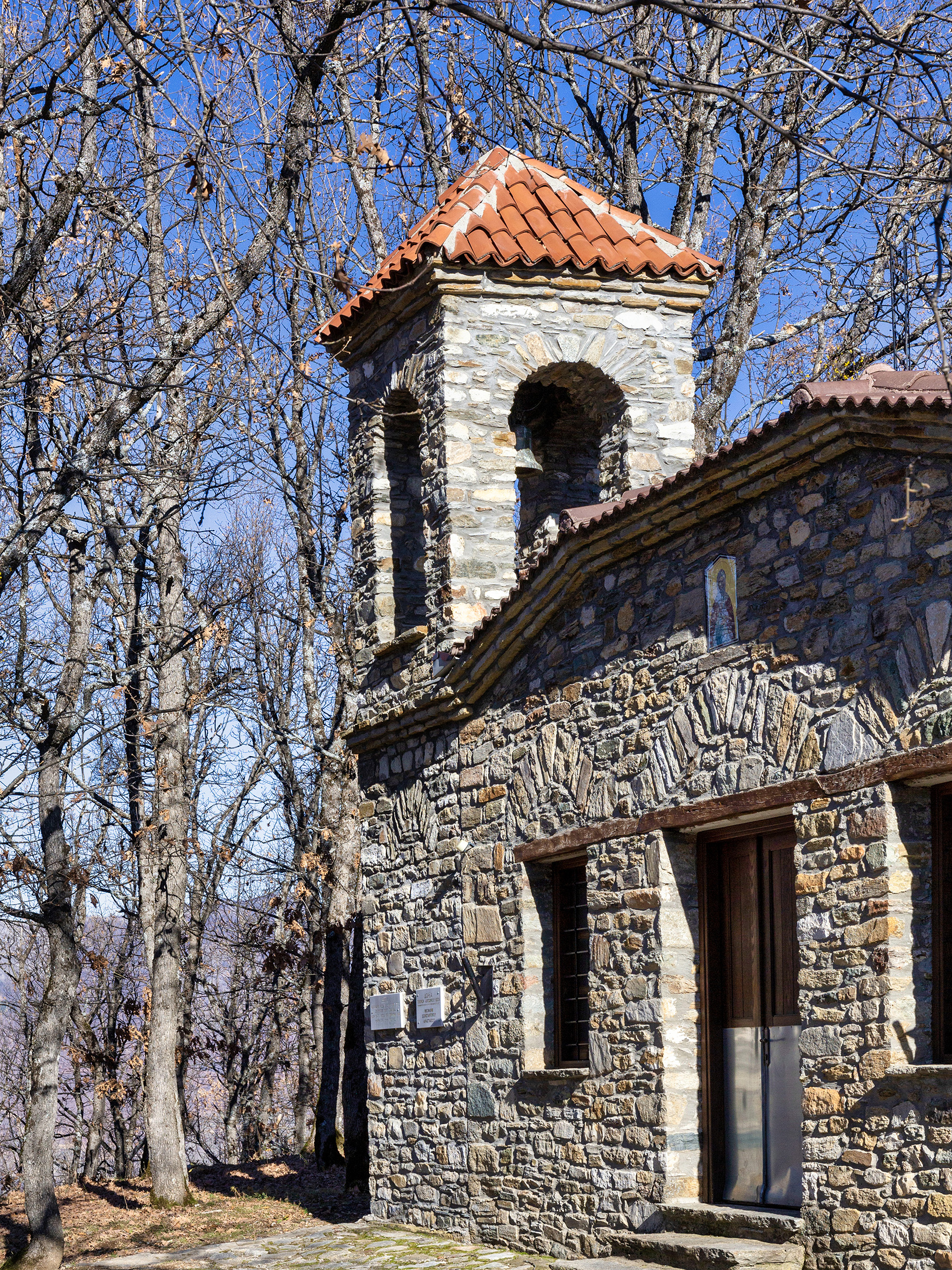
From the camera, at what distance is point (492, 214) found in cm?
1048

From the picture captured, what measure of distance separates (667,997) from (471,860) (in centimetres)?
241

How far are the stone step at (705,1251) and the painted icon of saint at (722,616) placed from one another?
9.29 feet

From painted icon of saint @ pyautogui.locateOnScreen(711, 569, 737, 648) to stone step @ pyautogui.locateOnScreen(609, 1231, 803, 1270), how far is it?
9.29ft

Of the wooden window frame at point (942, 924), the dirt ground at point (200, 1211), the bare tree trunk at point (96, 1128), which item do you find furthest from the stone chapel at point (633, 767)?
the bare tree trunk at point (96, 1128)

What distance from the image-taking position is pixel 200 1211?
13.4 metres

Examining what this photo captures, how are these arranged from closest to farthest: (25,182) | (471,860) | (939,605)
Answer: (939,605) < (25,182) < (471,860)

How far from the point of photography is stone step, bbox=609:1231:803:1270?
634 cm

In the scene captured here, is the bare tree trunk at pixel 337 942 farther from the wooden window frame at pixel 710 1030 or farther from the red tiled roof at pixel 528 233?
the wooden window frame at pixel 710 1030

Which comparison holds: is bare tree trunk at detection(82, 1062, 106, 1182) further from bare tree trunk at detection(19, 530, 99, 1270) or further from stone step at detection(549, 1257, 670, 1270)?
stone step at detection(549, 1257, 670, 1270)

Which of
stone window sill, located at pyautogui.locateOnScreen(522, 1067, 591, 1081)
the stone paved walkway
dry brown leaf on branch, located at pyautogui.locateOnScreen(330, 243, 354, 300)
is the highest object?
dry brown leaf on branch, located at pyautogui.locateOnScreen(330, 243, 354, 300)

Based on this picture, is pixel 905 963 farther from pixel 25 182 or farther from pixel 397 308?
pixel 397 308

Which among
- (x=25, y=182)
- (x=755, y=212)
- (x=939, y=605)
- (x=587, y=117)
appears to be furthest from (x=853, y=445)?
(x=587, y=117)

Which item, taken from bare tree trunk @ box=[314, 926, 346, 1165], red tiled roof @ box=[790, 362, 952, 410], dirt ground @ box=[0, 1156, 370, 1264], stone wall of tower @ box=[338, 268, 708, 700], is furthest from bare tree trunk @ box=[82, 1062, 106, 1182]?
red tiled roof @ box=[790, 362, 952, 410]

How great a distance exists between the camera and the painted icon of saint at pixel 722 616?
7.25m
